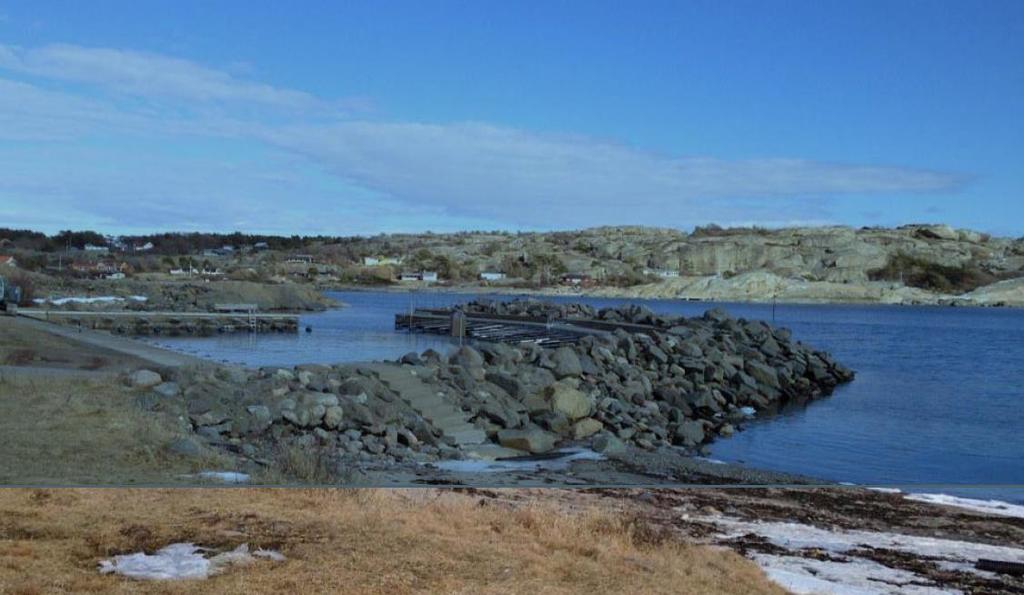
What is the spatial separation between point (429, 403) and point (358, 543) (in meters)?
7.25

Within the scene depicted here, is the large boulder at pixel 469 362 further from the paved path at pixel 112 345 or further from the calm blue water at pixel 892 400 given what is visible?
the paved path at pixel 112 345

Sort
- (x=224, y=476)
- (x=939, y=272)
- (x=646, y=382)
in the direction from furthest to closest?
(x=646, y=382)
(x=939, y=272)
(x=224, y=476)

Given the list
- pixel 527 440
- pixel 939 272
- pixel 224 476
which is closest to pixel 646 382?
pixel 939 272

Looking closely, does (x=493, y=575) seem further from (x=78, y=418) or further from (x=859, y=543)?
(x=78, y=418)

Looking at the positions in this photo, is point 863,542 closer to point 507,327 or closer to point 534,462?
point 534,462

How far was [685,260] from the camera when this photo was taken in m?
24.2

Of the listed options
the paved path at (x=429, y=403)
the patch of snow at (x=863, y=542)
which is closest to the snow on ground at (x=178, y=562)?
the patch of snow at (x=863, y=542)

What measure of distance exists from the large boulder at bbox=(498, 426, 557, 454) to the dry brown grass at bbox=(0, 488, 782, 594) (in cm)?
544

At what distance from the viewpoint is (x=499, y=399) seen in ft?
40.1

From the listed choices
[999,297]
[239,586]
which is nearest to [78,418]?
[239,586]

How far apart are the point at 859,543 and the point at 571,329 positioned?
74.0 feet

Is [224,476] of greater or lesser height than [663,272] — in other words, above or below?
below

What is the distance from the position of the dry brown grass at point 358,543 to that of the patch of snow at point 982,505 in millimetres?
1637

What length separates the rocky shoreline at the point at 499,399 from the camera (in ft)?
24.7
